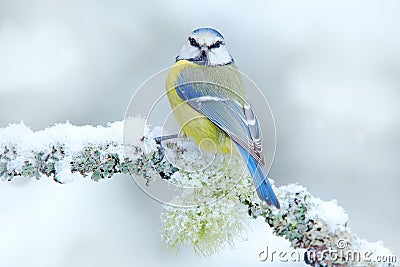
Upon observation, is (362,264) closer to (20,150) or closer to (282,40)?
(20,150)

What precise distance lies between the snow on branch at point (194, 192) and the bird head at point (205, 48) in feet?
1.13

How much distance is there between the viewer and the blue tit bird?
124cm

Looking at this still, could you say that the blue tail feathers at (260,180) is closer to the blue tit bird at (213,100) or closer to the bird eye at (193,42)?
the blue tit bird at (213,100)

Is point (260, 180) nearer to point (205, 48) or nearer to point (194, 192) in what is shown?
point (194, 192)

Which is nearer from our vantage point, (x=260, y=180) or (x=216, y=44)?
(x=260, y=180)

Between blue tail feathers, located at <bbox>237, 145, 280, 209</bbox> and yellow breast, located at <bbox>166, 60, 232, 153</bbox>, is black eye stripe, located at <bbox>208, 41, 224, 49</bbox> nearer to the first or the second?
yellow breast, located at <bbox>166, 60, 232, 153</bbox>

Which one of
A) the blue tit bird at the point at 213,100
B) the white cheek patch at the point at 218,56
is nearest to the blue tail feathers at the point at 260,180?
the blue tit bird at the point at 213,100

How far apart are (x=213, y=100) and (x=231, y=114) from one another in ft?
0.20

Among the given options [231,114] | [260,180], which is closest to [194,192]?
[260,180]

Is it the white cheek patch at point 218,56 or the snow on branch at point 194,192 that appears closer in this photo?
the snow on branch at point 194,192

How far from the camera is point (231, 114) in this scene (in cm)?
A: 128

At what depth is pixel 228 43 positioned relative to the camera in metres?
2.09

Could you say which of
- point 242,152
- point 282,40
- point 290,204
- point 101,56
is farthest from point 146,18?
point 290,204

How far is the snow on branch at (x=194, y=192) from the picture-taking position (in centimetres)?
101
